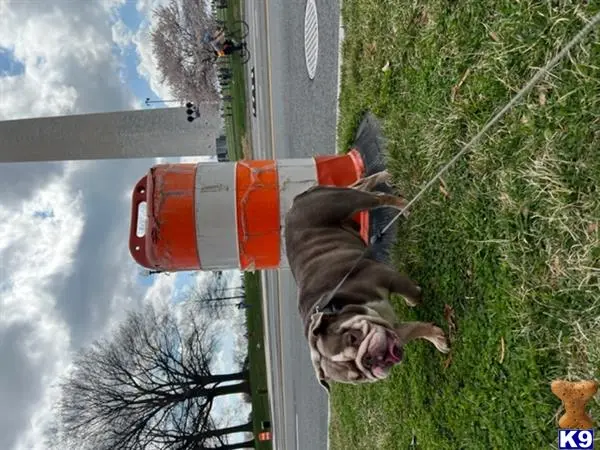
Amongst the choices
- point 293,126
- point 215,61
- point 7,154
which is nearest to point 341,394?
point 293,126

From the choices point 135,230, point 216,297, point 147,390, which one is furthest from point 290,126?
point 216,297

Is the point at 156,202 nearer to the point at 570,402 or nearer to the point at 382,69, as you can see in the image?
the point at 382,69

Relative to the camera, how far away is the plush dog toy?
2.85 m

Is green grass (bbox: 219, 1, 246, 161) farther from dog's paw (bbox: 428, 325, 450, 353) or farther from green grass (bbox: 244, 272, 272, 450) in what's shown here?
dog's paw (bbox: 428, 325, 450, 353)

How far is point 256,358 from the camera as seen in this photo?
2155 cm

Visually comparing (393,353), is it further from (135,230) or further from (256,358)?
(256,358)

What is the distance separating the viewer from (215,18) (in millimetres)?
17625

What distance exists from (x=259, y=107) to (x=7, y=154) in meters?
5.40

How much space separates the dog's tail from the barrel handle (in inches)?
87.4

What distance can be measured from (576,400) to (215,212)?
350cm

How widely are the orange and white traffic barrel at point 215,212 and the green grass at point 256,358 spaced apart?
13044mm

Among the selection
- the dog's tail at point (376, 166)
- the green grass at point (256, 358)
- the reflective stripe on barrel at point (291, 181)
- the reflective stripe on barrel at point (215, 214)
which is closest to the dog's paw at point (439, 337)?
the dog's tail at point (376, 166)

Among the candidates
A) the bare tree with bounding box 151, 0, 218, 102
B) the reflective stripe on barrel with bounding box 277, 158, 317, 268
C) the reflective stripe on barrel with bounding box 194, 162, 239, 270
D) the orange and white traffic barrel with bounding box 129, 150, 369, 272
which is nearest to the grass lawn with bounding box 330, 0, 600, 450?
the reflective stripe on barrel with bounding box 277, 158, 317, 268

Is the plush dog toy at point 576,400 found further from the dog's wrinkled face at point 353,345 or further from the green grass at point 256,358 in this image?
the green grass at point 256,358
